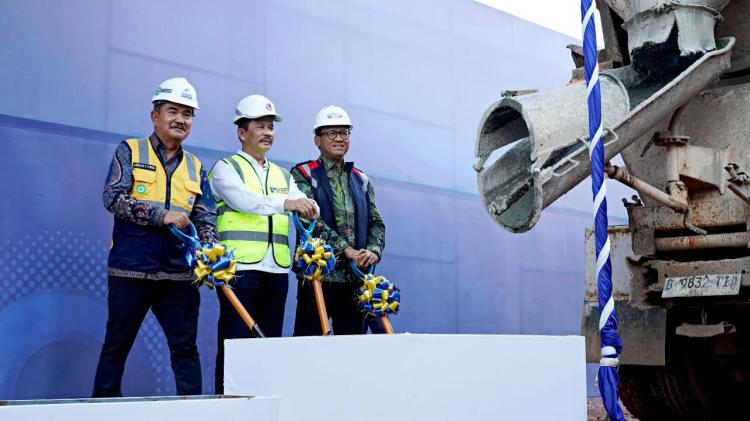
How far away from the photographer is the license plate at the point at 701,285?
451 centimetres

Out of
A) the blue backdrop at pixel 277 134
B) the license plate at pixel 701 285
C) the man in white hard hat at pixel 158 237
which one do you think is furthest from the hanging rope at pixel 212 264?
the license plate at pixel 701 285

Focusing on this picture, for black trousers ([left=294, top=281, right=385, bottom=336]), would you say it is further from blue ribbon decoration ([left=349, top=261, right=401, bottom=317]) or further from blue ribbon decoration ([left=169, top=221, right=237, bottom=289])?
blue ribbon decoration ([left=169, top=221, right=237, bottom=289])

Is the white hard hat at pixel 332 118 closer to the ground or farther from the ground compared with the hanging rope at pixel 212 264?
farther from the ground

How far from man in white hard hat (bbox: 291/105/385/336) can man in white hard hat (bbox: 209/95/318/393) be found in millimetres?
236

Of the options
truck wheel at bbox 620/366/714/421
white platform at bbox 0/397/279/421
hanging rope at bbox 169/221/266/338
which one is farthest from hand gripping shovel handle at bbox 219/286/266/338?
truck wheel at bbox 620/366/714/421

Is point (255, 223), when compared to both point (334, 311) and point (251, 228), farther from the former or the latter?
point (334, 311)

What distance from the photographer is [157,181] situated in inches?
159

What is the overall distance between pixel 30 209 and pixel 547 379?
2.52 metres

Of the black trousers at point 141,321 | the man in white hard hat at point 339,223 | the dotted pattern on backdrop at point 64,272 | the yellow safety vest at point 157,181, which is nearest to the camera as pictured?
the black trousers at point 141,321

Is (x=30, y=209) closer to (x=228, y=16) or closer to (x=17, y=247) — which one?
(x=17, y=247)

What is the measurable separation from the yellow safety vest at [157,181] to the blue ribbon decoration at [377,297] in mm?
815

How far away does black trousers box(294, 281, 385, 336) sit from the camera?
4.59 meters

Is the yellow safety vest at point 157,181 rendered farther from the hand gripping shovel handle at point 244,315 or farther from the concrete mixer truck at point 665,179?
the concrete mixer truck at point 665,179

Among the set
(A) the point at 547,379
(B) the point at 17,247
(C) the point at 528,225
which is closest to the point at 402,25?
(C) the point at 528,225
